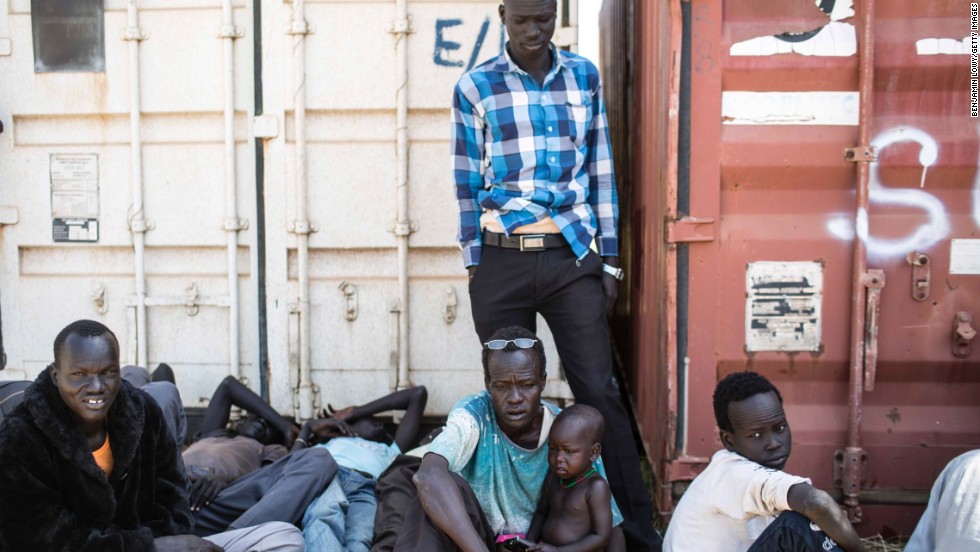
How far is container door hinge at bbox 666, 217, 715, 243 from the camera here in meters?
3.17

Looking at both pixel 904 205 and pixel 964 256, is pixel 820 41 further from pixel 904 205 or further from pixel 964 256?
pixel 964 256

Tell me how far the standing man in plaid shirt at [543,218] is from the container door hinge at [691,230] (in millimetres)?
280

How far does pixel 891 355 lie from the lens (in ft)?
10.4

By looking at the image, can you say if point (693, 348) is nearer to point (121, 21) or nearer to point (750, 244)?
point (750, 244)

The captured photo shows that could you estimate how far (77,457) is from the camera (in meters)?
2.35

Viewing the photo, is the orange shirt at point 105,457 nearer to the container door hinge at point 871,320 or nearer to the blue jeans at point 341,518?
the blue jeans at point 341,518

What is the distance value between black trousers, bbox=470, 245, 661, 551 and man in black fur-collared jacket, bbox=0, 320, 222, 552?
1242 millimetres

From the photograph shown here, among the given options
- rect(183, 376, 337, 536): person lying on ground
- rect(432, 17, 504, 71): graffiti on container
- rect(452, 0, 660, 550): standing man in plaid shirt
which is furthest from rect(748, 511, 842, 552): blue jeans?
rect(432, 17, 504, 71): graffiti on container

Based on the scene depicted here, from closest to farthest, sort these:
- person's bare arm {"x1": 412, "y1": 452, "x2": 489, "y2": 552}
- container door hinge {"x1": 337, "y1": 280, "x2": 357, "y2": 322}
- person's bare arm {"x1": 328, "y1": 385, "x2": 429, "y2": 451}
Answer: person's bare arm {"x1": 412, "y1": 452, "x2": 489, "y2": 552}, person's bare arm {"x1": 328, "y1": 385, "x2": 429, "y2": 451}, container door hinge {"x1": 337, "y1": 280, "x2": 357, "y2": 322}

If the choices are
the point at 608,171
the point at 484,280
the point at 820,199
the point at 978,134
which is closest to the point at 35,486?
the point at 484,280

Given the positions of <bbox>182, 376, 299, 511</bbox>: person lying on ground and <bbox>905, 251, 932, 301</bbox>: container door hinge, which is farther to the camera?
<bbox>182, 376, 299, 511</bbox>: person lying on ground

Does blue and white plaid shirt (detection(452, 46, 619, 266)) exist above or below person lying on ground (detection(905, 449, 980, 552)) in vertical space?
above

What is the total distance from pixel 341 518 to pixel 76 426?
1.13 m

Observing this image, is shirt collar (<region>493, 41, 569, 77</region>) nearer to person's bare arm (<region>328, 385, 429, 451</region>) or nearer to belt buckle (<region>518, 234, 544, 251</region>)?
belt buckle (<region>518, 234, 544, 251</region>)
